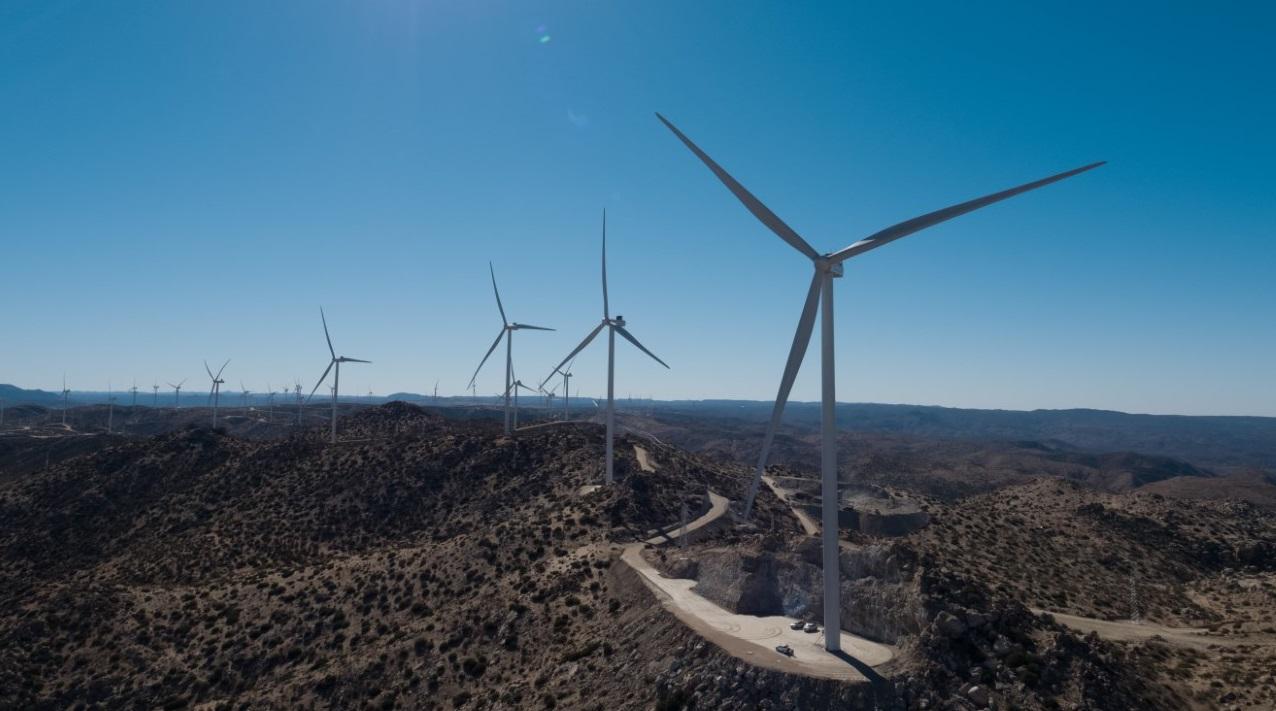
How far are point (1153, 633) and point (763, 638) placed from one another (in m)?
36.2

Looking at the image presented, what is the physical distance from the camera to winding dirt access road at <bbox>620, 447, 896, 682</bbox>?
32250mm

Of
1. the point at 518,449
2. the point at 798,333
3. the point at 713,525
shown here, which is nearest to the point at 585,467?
the point at 518,449

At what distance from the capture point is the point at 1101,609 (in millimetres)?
60156

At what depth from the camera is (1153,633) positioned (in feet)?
169

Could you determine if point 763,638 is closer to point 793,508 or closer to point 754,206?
point 754,206

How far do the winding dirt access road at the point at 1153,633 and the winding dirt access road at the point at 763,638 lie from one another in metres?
22.6

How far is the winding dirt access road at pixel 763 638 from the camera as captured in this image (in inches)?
1270

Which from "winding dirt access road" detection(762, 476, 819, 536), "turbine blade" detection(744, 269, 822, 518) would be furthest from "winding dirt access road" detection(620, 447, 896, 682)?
"winding dirt access road" detection(762, 476, 819, 536)

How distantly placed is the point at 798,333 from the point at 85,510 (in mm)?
93868

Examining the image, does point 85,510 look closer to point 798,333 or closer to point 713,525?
point 713,525

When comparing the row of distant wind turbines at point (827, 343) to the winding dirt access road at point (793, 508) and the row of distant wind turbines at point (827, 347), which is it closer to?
the row of distant wind turbines at point (827, 347)

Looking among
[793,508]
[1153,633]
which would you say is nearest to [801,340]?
[1153,633]

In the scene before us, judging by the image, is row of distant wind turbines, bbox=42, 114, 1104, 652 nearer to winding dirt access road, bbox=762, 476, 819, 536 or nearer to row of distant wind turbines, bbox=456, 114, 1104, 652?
row of distant wind turbines, bbox=456, 114, 1104, 652

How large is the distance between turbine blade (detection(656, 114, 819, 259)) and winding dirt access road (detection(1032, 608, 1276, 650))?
34622 mm
